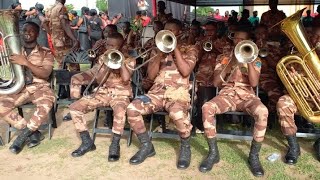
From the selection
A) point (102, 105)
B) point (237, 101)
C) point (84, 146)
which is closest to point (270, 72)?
point (237, 101)

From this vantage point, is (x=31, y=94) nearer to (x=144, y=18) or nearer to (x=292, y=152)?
(x=292, y=152)

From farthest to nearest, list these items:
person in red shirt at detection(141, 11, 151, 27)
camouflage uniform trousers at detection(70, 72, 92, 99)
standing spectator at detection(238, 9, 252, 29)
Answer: person in red shirt at detection(141, 11, 151, 27), standing spectator at detection(238, 9, 252, 29), camouflage uniform trousers at detection(70, 72, 92, 99)

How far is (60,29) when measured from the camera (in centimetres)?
743

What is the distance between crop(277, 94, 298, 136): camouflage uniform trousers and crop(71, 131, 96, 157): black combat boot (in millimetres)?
2397

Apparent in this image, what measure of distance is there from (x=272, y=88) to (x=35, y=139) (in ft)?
11.0

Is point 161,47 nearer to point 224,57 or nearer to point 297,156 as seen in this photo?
point 224,57

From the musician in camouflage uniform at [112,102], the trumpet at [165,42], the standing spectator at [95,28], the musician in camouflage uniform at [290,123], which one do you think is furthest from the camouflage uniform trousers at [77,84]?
the standing spectator at [95,28]

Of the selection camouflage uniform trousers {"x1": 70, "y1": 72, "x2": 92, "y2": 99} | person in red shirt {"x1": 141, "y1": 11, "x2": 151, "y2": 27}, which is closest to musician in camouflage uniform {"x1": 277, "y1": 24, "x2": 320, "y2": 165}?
camouflage uniform trousers {"x1": 70, "y1": 72, "x2": 92, "y2": 99}

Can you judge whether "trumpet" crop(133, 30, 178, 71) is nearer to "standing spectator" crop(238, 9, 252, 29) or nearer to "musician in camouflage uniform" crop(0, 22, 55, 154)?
"musician in camouflage uniform" crop(0, 22, 55, 154)

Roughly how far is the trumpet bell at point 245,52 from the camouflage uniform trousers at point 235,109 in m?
0.56

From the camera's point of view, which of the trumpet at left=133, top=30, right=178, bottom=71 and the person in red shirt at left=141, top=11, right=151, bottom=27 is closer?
the trumpet at left=133, top=30, right=178, bottom=71

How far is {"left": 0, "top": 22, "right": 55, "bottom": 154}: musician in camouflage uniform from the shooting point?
4816mm

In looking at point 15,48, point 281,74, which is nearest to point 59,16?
point 15,48

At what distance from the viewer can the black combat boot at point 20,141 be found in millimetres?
4750
